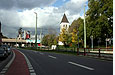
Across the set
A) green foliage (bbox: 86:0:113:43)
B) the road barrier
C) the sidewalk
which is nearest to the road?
the sidewalk

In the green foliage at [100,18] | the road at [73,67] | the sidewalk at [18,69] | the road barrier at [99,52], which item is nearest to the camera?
the road at [73,67]

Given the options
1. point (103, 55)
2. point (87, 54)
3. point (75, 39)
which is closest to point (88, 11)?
point (75, 39)

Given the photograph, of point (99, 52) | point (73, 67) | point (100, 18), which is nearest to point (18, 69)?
point (73, 67)

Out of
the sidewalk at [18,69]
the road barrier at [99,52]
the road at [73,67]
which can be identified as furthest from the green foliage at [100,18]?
the sidewalk at [18,69]

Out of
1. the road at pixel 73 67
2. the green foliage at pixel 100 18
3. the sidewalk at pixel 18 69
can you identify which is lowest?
the sidewalk at pixel 18 69

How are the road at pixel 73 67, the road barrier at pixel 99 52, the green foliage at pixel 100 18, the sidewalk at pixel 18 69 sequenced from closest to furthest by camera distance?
1. the road at pixel 73 67
2. the sidewalk at pixel 18 69
3. the road barrier at pixel 99 52
4. the green foliage at pixel 100 18

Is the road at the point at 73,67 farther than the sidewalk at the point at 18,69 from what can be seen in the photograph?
No

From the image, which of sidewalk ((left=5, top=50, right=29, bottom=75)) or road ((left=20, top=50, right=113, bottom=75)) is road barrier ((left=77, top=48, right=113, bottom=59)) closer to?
road ((left=20, top=50, right=113, bottom=75))

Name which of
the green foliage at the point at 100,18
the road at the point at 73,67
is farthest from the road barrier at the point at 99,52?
the green foliage at the point at 100,18

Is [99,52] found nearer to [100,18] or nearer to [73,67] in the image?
[73,67]

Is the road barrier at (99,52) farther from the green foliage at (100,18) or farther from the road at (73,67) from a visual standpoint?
the green foliage at (100,18)

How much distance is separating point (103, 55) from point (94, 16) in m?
29.4

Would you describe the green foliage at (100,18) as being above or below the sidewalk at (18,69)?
above

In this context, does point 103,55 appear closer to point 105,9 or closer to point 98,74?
point 98,74
